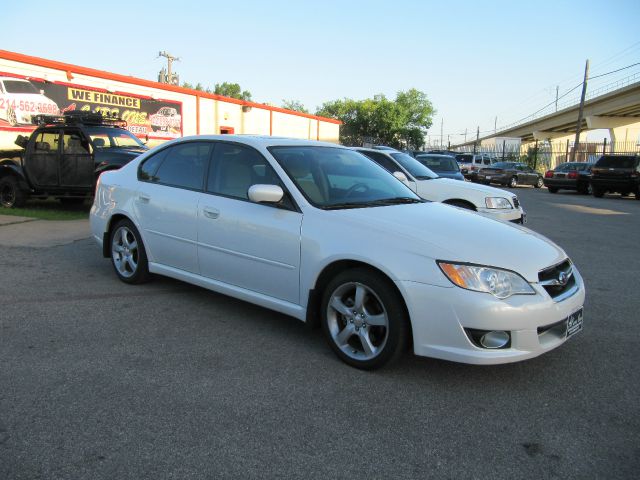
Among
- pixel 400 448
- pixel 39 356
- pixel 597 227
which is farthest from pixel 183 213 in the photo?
pixel 597 227

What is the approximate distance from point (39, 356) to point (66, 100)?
1569 centimetres

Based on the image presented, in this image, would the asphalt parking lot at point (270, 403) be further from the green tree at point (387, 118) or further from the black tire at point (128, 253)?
the green tree at point (387, 118)

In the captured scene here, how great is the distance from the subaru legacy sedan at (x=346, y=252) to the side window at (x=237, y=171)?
12mm

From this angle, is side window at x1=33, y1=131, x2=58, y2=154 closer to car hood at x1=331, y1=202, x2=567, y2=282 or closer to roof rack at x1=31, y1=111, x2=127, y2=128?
roof rack at x1=31, y1=111, x2=127, y2=128

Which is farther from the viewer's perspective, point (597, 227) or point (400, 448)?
point (597, 227)

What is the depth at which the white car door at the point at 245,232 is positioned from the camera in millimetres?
4055

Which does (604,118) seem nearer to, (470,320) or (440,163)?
(440,163)

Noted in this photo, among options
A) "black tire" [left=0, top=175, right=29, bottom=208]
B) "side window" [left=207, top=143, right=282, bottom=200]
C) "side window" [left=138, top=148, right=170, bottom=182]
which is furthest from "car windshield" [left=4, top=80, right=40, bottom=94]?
"side window" [left=207, top=143, right=282, bottom=200]

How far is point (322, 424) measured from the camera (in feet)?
9.79

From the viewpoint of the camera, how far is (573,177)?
2380 cm

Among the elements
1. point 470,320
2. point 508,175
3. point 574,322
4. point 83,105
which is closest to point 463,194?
point 574,322

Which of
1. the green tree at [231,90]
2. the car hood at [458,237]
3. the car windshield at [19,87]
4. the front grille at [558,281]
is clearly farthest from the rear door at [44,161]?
the green tree at [231,90]

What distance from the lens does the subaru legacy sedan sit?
3.34m

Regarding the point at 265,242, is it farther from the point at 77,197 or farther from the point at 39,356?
the point at 77,197
